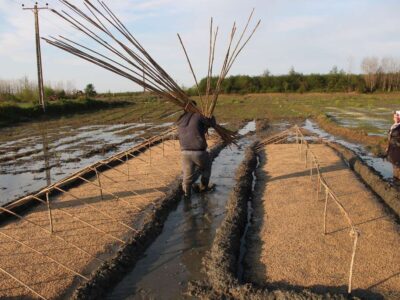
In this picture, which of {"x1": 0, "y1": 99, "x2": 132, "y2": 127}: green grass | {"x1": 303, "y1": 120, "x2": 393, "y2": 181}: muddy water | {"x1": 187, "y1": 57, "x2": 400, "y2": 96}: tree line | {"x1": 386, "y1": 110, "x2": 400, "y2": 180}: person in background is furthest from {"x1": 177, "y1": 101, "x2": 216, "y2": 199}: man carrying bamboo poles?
{"x1": 187, "y1": 57, "x2": 400, "y2": 96}: tree line

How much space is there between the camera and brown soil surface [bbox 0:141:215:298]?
3698mm

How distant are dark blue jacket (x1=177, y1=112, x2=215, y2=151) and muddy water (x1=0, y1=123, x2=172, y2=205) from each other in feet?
10.4

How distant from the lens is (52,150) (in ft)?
38.4

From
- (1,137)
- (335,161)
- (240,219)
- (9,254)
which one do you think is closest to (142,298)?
(9,254)

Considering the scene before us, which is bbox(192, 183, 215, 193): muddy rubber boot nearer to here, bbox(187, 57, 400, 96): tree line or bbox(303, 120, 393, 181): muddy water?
bbox(303, 120, 393, 181): muddy water

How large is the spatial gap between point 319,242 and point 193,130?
2276 millimetres

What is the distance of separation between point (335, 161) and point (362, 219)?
373 centimetres

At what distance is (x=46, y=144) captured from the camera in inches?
505

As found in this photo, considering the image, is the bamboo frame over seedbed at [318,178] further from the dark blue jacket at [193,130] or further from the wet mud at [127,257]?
the wet mud at [127,257]

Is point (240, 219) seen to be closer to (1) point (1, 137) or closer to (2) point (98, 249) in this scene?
(2) point (98, 249)

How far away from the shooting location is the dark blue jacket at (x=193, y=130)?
569cm

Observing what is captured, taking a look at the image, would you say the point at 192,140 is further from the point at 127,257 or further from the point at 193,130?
the point at 127,257

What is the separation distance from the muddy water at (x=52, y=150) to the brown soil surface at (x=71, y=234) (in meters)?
1.71

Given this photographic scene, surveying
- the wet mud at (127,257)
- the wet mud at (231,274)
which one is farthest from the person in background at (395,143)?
the wet mud at (127,257)
